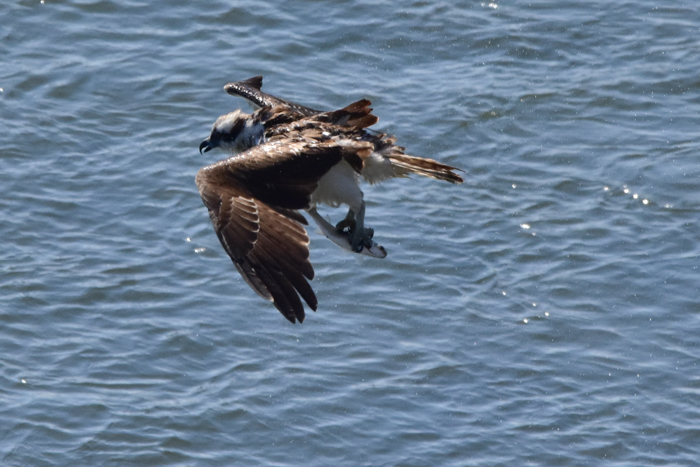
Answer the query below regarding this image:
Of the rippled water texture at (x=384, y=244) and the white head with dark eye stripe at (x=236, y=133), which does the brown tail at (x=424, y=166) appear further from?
the rippled water texture at (x=384, y=244)

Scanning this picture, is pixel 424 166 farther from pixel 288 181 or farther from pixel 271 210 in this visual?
pixel 271 210

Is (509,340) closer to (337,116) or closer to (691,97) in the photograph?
(337,116)

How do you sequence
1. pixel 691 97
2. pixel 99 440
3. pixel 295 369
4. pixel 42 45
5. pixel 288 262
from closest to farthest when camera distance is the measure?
pixel 288 262, pixel 99 440, pixel 295 369, pixel 691 97, pixel 42 45

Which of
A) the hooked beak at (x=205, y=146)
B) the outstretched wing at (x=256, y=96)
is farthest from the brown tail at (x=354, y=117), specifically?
the hooked beak at (x=205, y=146)

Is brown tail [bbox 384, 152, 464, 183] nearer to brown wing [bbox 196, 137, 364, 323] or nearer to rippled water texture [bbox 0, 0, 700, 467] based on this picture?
brown wing [bbox 196, 137, 364, 323]

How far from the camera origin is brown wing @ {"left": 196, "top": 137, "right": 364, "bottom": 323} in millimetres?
5793

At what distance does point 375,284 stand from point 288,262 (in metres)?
3.58

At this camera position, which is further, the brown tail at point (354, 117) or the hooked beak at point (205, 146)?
the hooked beak at point (205, 146)

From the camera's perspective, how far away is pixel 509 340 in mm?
8859

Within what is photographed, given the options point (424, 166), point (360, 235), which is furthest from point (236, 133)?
point (424, 166)

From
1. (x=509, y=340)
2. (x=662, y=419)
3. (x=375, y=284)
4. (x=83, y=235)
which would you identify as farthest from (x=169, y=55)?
(x=662, y=419)

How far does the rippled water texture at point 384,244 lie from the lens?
27.0 ft

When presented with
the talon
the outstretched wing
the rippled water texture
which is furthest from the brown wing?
the rippled water texture

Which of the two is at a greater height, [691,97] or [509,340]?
[691,97]
